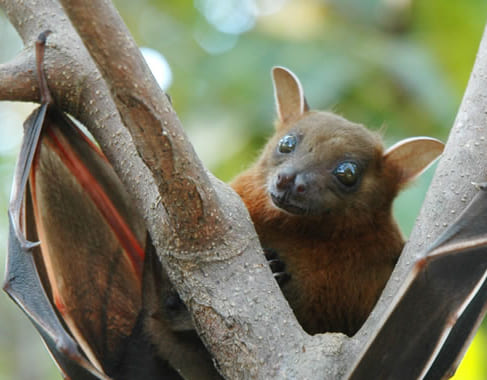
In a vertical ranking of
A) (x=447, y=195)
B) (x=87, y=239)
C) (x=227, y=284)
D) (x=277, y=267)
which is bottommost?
(x=277, y=267)

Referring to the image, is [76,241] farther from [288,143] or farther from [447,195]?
[447,195]

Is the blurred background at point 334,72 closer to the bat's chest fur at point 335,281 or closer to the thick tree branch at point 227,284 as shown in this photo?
the bat's chest fur at point 335,281

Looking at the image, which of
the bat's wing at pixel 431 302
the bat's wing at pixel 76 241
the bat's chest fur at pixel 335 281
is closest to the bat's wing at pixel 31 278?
the bat's wing at pixel 76 241

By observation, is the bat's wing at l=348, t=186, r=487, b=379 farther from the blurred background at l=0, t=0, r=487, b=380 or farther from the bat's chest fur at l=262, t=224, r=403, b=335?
the blurred background at l=0, t=0, r=487, b=380

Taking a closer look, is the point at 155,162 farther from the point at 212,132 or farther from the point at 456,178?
the point at 212,132

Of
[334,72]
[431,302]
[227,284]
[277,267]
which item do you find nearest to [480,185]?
[431,302]

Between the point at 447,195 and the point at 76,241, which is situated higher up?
the point at 447,195

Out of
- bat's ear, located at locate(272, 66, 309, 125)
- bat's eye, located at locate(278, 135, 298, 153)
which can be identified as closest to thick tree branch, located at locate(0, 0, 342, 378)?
bat's eye, located at locate(278, 135, 298, 153)
